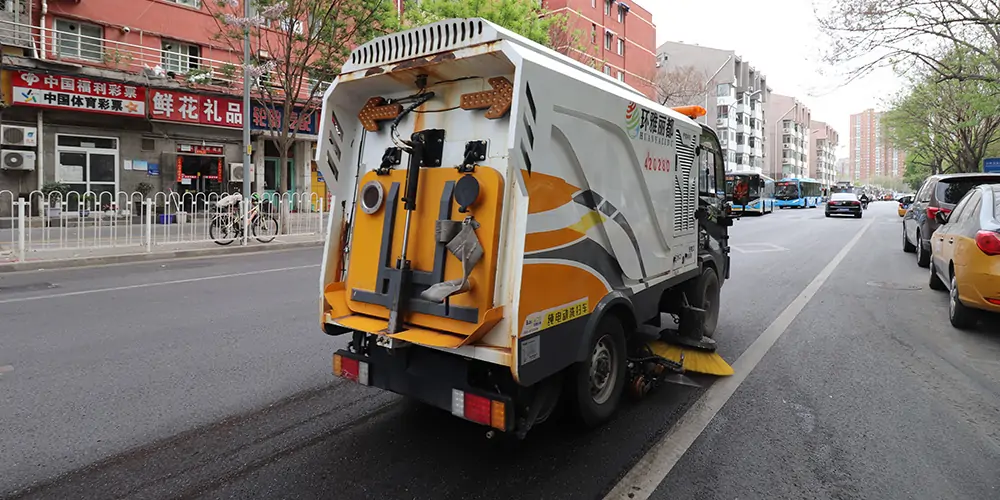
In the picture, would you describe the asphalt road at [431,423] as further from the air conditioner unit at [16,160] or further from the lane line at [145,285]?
the air conditioner unit at [16,160]

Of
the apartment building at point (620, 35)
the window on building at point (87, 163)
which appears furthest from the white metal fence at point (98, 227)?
the apartment building at point (620, 35)

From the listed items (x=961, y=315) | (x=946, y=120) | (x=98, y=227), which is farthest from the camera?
(x=946, y=120)

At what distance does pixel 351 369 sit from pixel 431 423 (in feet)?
2.21

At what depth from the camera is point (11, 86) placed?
17.8 m

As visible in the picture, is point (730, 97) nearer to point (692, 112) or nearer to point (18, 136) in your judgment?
point (18, 136)

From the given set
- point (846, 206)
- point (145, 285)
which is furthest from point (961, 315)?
point (846, 206)

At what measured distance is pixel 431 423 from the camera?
3895 mm

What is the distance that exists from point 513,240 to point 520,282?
24 cm

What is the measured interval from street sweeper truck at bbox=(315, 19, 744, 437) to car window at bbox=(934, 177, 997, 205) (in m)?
9.74

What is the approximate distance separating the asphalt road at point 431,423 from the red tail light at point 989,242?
3.25 ft

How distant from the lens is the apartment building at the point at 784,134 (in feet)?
310

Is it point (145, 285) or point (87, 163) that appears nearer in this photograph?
point (145, 285)

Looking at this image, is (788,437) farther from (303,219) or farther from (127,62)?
(127,62)

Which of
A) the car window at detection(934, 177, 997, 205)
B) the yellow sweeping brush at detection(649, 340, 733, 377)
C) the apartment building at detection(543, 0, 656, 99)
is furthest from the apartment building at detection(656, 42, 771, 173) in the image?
the yellow sweeping brush at detection(649, 340, 733, 377)
